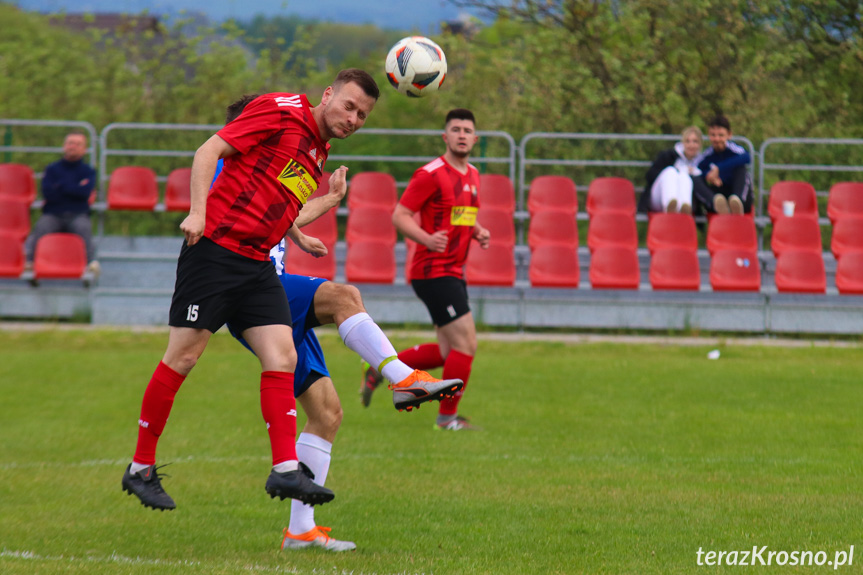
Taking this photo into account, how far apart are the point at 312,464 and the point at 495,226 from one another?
777 cm

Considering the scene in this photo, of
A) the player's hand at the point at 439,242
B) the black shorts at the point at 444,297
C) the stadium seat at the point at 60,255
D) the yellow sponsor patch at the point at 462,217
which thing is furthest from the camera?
the stadium seat at the point at 60,255

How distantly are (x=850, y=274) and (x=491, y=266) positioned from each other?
4.48 m

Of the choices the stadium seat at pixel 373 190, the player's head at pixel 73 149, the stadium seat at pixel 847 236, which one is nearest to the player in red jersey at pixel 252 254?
the stadium seat at pixel 373 190

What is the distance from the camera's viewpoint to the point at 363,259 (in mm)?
12398

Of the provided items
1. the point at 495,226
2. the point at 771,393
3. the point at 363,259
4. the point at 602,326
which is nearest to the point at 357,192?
the point at 363,259

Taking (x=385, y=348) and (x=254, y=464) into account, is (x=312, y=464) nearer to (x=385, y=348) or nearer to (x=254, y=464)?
(x=385, y=348)

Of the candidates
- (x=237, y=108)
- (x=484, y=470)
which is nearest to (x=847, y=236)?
(x=484, y=470)

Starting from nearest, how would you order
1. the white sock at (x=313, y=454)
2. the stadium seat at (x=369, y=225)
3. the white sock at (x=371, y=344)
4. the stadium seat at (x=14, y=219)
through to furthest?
the white sock at (x=371, y=344) < the white sock at (x=313, y=454) < the stadium seat at (x=369, y=225) < the stadium seat at (x=14, y=219)

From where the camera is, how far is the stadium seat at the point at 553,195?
42.5ft

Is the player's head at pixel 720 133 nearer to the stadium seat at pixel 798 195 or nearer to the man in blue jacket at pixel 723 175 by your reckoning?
the man in blue jacket at pixel 723 175

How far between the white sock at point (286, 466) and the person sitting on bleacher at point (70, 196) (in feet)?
30.1

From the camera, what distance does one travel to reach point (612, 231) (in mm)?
12641

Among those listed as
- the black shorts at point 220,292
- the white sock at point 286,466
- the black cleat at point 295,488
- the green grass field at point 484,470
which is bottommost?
the green grass field at point 484,470

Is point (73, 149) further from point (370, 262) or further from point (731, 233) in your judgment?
point (731, 233)
